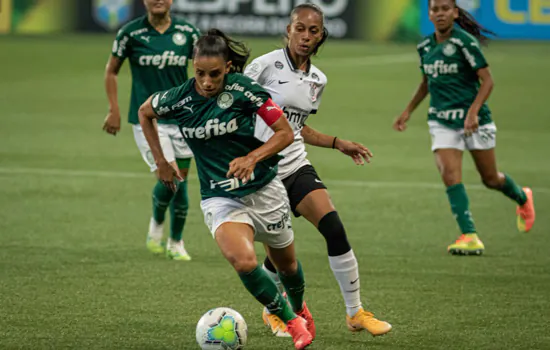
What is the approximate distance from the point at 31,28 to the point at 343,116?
15.5 metres

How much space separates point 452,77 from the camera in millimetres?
9453

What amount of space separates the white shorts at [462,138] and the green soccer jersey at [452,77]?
5 cm

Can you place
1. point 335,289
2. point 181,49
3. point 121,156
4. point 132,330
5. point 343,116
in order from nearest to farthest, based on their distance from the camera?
point 132,330, point 335,289, point 181,49, point 121,156, point 343,116

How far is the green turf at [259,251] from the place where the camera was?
22.0ft

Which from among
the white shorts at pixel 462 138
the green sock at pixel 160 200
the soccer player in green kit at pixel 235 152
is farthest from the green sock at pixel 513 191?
the soccer player in green kit at pixel 235 152

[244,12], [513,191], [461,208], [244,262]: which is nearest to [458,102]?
[461,208]

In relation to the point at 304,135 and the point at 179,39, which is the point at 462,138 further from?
the point at 304,135

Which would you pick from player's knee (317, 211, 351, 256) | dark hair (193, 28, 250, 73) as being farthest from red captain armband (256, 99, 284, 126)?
player's knee (317, 211, 351, 256)

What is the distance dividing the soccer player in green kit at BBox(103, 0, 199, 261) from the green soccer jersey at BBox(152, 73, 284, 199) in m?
2.79

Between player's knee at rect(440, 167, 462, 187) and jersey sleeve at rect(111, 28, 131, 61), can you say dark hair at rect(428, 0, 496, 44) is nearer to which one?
player's knee at rect(440, 167, 462, 187)

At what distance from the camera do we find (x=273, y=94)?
22.6ft

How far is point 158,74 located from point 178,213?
3.69 ft

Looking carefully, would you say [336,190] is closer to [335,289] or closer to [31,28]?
[335,289]

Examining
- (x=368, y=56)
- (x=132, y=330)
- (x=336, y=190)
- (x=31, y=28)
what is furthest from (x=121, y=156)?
(x=31, y=28)
